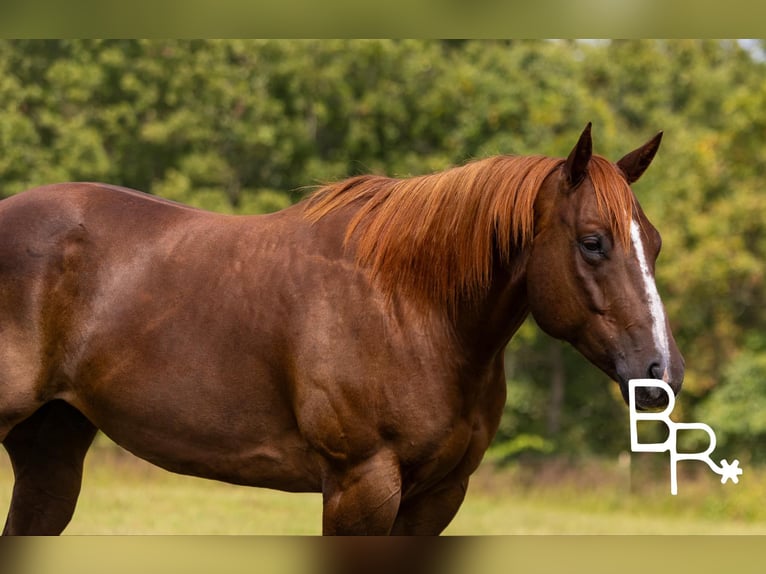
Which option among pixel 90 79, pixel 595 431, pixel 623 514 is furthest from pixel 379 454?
pixel 595 431

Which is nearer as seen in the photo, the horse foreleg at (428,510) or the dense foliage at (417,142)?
the horse foreleg at (428,510)

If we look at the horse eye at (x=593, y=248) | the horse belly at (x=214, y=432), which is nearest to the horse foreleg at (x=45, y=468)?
the horse belly at (x=214, y=432)

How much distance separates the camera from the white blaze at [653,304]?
3.76 metres

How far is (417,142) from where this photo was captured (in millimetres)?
18109

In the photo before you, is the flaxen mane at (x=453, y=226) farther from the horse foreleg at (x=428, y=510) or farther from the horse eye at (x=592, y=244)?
the horse foreleg at (x=428, y=510)

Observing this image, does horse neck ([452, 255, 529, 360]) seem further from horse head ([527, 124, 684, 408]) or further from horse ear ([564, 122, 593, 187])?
horse ear ([564, 122, 593, 187])

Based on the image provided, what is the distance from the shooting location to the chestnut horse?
396cm

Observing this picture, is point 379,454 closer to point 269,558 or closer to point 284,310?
point 284,310

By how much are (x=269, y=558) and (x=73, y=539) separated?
0.57 meters

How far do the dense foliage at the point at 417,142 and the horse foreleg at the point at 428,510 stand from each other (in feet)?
38.8

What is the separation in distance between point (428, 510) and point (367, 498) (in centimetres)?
48

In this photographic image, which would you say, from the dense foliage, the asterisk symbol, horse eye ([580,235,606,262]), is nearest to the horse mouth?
the asterisk symbol

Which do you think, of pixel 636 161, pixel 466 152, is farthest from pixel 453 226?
pixel 466 152
